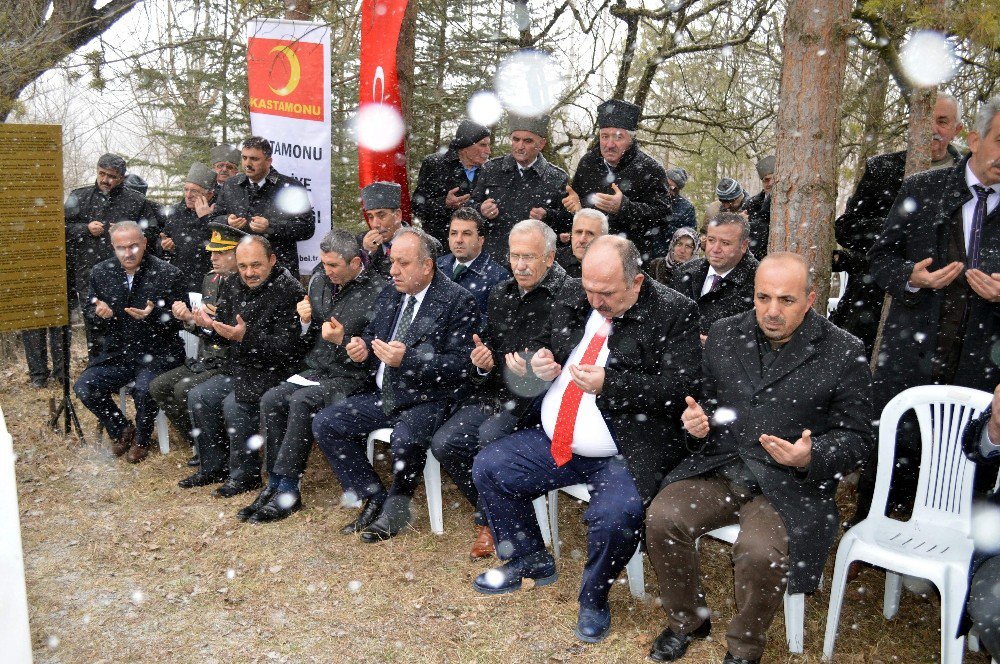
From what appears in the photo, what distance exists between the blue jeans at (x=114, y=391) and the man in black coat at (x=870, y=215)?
200 inches

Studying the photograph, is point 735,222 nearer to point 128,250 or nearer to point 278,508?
point 278,508

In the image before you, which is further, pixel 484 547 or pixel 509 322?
pixel 509 322

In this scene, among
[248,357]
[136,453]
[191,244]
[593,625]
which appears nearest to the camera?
[593,625]

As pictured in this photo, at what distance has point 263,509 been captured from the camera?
4.91m

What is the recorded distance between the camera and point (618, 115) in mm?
5523

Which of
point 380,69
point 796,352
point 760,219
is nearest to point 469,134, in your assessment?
point 380,69

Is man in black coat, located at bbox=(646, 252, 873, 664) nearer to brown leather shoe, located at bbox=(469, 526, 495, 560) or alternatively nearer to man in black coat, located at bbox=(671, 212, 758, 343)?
man in black coat, located at bbox=(671, 212, 758, 343)

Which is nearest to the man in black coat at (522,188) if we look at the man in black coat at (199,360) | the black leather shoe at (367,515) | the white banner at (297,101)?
the white banner at (297,101)

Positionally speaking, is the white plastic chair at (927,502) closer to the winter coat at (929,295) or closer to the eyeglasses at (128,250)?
the winter coat at (929,295)

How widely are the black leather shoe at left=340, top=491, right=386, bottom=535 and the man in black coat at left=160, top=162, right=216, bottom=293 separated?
9.94ft

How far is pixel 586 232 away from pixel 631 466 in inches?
63.8

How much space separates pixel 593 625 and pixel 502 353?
1.63 metres

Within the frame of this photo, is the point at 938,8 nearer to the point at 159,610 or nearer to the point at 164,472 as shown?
the point at 159,610

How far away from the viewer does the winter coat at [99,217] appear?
24.5ft
